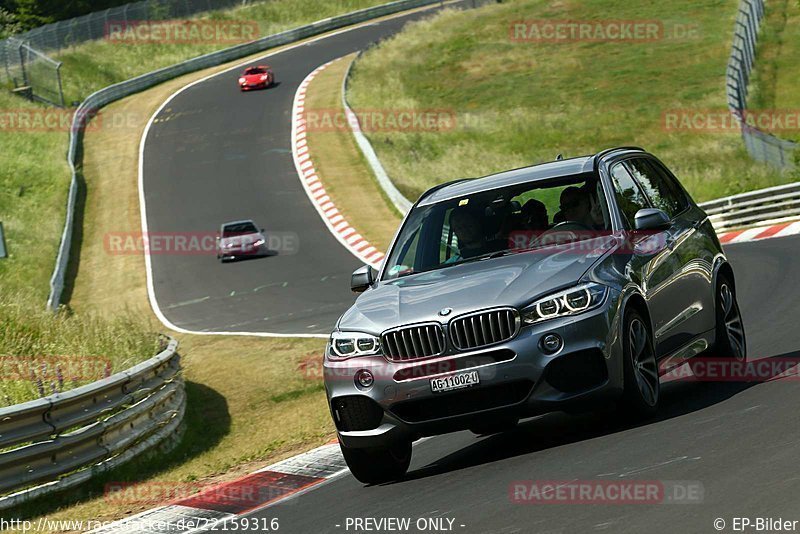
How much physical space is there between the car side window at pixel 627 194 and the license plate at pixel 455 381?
2.03m

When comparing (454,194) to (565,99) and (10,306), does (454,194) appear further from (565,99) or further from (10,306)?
(565,99)

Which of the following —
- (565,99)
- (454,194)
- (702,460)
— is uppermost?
(454,194)

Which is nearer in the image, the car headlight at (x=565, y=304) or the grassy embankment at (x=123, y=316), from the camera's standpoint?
the car headlight at (x=565, y=304)

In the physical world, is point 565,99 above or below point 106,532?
below

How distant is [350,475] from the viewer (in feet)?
29.0

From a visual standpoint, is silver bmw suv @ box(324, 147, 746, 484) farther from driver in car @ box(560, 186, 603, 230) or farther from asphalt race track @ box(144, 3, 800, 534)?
asphalt race track @ box(144, 3, 800, 534)

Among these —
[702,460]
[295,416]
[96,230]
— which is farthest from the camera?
[96,230]

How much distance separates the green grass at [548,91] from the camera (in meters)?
41.5

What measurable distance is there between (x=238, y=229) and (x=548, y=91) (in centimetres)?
2353

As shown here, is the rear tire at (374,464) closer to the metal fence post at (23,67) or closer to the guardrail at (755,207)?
the guardrail at (755,207)

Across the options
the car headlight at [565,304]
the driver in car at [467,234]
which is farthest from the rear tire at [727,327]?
the car headlight at [565,304]

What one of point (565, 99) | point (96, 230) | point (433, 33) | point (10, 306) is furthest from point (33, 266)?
point (433, 33)

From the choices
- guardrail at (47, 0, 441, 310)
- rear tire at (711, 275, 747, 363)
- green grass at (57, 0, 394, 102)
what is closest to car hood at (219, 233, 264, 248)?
guardrail at (47, 0, 441, 310)

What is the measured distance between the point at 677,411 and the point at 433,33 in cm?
5751
